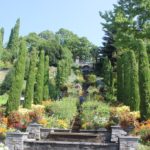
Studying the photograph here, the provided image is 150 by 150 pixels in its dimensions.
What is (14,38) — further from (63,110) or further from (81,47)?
(63,110)

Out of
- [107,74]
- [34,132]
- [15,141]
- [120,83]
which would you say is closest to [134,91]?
[120,83]

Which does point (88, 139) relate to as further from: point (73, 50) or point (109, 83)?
point (73, 50)

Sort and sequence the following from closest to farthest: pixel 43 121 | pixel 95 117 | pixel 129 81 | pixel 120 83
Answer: pixel 43 121 < pixel 95 117 < pixel 129 81 < pixel 120 83

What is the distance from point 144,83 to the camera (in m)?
20.9

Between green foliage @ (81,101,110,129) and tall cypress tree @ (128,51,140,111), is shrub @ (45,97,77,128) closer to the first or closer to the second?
green foliage @ (81,101,110,129)

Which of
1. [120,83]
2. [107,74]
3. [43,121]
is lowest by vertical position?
[43,121]

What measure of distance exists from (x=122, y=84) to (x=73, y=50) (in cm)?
4453

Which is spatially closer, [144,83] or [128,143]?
[128,143]

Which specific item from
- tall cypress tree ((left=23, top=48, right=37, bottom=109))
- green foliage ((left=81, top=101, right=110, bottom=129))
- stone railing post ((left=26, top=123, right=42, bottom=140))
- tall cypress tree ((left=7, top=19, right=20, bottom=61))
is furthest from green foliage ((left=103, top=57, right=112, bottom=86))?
tall cypress tree ((left=7, top=19, right=20, bottom=61))

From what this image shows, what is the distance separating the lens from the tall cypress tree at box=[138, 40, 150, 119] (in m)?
20.0

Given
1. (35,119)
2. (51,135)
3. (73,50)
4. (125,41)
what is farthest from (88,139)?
(73,50)

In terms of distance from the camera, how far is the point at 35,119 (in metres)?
21.4

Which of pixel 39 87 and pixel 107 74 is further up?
pixel 107 74

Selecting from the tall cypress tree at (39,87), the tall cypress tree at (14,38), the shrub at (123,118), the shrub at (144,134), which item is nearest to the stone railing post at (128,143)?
the shrub at (144,134)
